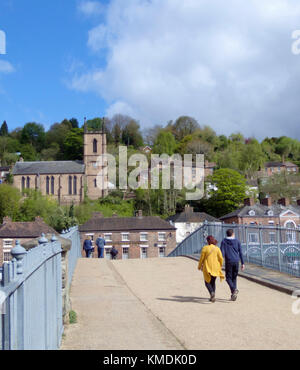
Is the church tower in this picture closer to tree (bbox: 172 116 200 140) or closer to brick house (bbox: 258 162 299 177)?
tree (bbox: 172 116 200 140)

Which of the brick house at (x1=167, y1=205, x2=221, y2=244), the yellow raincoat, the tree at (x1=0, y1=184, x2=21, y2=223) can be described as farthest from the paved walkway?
the tree at (x1=0, y1=184, x2=21, y2=223)

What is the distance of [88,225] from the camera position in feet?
191

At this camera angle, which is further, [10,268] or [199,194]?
[199,194]

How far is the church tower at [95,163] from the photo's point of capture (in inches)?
3339

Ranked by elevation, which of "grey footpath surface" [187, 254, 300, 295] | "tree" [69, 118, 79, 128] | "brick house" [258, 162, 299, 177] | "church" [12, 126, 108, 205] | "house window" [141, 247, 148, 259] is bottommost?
"house window" [141, 247, 148, 259]

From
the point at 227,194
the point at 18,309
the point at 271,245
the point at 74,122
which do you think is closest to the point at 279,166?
the point at 227,194

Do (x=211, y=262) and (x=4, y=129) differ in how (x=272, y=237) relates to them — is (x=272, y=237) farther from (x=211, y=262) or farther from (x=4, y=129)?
(x=4, y=129)

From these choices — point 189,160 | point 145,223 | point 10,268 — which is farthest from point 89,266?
point 189,160

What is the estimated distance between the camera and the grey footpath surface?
10.8 m

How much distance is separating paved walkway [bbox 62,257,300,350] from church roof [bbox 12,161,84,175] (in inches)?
2919

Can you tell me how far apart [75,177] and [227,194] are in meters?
30.7
